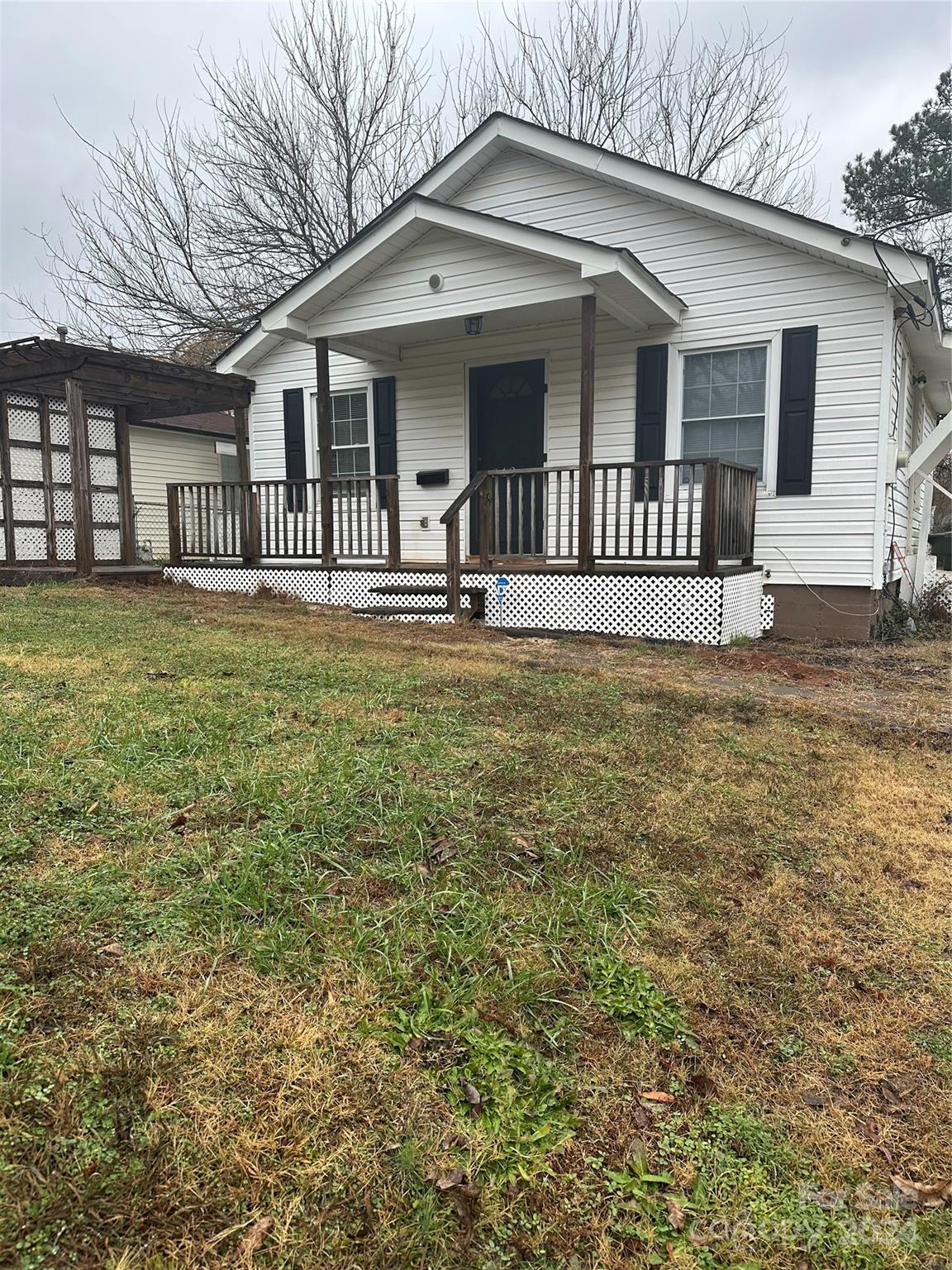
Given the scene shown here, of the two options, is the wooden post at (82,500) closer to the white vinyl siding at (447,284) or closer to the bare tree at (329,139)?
the white vinyl siding at (447,284)

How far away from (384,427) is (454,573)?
3411 mm

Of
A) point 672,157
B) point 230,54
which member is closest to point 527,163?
point 672,157

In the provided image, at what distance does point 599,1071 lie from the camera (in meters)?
1.61

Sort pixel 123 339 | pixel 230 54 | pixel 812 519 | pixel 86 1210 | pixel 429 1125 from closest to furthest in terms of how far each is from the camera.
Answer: pixel 86 1210, pixel 429 1125, pixel 812 519, pixel 230 54, pixel 123 339

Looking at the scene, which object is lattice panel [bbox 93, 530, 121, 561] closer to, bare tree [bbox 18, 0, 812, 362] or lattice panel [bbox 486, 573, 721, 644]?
bare tree [bbox 18, 0, 812, 362]

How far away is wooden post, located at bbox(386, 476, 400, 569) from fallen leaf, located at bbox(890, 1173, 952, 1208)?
7.63 m

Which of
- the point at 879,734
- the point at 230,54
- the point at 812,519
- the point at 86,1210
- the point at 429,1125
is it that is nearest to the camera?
the point at 86,1210

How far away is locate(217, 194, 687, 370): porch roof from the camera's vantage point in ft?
24.3

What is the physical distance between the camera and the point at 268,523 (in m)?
9.86

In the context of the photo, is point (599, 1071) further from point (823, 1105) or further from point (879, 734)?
point (879, 734)

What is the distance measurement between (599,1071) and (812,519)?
7.58 metres

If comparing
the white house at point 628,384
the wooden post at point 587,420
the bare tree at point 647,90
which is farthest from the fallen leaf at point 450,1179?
the bare tree at point 647,90

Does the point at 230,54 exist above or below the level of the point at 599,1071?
above

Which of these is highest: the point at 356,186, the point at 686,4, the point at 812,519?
the point at 686,4
